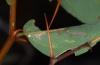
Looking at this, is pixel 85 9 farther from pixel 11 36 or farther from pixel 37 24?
pixel 37 24

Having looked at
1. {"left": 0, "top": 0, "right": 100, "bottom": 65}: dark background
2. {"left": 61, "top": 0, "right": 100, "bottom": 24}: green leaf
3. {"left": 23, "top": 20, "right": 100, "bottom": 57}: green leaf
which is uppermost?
{"left": 61, "top": 0, "right": 100, "bottom": 24}: green leaf

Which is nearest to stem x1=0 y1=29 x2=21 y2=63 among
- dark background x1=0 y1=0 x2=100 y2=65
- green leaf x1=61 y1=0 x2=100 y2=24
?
green leaf x1=61 y1=0 x2=100 y2=24

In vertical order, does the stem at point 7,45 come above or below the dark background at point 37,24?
above

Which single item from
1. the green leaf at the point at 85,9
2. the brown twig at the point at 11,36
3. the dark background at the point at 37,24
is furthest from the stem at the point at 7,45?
the dark background at the point at 37,24

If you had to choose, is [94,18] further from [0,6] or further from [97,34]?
[0,6]

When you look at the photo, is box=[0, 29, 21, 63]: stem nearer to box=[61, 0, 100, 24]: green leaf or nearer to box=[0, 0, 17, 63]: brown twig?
box=[0, 0, 17, 63]: brown twig

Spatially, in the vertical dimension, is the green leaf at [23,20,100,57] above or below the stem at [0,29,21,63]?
below

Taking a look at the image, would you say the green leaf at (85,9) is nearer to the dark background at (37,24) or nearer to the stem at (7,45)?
the stem at (7,45)
